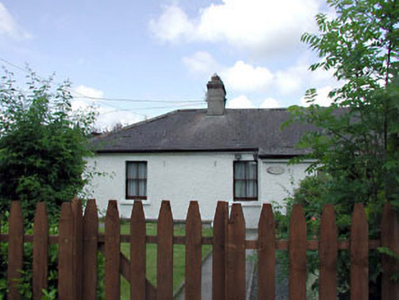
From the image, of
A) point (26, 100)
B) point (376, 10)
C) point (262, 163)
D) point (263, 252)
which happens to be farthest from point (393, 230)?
point (262, 163)

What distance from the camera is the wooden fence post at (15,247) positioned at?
2969 mm

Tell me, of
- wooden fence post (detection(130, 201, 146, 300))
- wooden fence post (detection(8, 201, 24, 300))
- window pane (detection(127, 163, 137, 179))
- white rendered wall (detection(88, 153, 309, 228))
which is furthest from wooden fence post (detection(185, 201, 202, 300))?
window pane (detection(127, 163, 137, 179))

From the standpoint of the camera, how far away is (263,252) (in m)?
2.65

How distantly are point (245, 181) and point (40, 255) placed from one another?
11212 millimetres

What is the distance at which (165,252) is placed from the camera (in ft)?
9.19

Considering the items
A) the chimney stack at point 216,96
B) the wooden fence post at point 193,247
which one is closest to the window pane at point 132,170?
the chimney stack at point 216,96

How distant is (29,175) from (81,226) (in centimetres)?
129

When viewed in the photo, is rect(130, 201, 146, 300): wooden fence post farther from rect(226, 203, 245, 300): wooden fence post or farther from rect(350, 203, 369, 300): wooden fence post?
rect(350, 203, 369, 300): wooden fence post

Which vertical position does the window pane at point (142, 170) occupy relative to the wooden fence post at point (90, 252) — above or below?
above

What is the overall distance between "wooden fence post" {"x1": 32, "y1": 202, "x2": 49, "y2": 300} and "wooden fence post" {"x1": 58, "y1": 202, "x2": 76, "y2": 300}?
17 centimetres

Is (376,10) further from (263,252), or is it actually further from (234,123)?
(234,123)

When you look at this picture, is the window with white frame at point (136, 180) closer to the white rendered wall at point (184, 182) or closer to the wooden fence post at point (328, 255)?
the white rendered wall at point (184, 182)

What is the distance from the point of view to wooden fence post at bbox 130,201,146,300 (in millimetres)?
2803

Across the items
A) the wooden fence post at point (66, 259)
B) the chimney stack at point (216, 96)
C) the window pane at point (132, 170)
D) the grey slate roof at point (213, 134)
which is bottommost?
the wooden fence post at point (66, 259)
